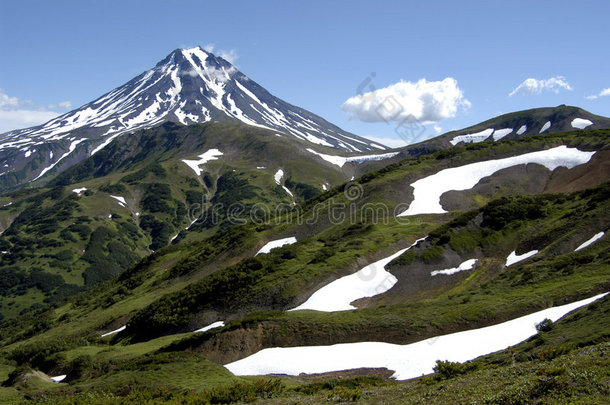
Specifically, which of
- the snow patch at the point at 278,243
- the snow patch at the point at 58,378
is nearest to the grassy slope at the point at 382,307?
the snow patch at the point at 58,378

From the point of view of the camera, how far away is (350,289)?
42656 mm

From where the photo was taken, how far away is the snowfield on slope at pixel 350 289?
132 ft

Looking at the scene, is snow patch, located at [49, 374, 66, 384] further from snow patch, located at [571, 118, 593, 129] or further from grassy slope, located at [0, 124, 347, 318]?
snow patch, located at [571, 118, 593, 129]

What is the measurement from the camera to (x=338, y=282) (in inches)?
1738

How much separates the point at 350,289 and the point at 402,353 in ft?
47.6

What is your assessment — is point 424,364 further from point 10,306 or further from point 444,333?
point 10,306

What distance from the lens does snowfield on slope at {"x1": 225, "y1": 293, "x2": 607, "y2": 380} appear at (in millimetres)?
25891

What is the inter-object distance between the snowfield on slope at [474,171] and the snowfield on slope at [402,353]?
40269 mm

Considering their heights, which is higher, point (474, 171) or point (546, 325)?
point (474, 171)

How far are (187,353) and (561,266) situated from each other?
28.9 metres

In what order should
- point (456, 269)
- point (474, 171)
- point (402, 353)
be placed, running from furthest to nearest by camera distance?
point (474, 171) → point (456, 269) → point (402, 353)

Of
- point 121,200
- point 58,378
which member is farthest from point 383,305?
point 121,200

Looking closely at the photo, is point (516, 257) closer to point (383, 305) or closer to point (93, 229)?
point (383, 305)

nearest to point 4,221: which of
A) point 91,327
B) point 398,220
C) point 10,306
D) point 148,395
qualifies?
point 10,306
